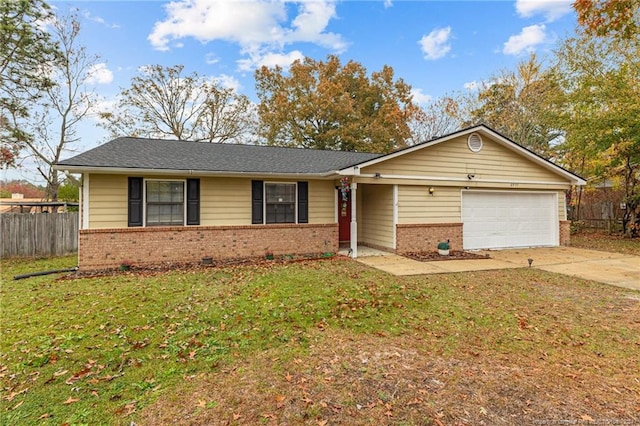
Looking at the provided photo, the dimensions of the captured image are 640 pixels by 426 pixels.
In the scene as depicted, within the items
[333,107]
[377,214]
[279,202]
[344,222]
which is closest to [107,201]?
[279,202]

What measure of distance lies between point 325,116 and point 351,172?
50.9 feet

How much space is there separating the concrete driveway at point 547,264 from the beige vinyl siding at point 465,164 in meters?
2.66

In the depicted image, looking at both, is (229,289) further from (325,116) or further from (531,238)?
(325,116)

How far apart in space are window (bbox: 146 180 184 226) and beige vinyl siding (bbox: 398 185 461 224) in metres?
6.54

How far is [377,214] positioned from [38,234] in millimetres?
10957

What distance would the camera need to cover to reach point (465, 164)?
11078 mm

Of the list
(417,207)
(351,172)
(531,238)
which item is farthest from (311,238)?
(531,238)

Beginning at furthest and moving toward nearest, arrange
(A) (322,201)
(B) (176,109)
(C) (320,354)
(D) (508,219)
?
(B) (176,109), (D) (508,219), (A) (322,201), (C) (320,354)

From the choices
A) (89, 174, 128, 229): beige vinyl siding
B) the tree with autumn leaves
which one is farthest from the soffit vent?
the tree with autumn leaves

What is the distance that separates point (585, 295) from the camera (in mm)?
5852

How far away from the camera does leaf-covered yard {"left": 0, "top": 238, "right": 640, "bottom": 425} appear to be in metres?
2.64

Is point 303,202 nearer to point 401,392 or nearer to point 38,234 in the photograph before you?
point 401,392

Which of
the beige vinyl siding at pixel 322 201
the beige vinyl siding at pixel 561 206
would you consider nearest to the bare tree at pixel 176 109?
the beige vinyl siding at pixel 322 201

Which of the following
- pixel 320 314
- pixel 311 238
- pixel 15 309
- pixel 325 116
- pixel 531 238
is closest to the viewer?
pixel 320 314
